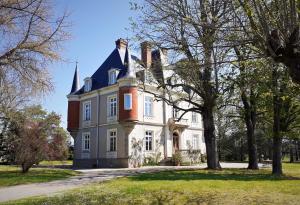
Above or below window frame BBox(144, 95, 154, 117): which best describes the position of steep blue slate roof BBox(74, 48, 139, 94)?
above

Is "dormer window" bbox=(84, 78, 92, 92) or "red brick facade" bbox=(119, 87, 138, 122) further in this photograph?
"dormer window" bbox=(84, 78, 92, 92)

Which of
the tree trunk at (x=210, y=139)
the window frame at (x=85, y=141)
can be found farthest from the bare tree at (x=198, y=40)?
the window frame at (x=85, y=141)

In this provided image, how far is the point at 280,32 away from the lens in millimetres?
8430

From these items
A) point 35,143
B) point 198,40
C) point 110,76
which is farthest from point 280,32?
point 110,76

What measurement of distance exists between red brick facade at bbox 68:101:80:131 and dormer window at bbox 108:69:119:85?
19.0ft

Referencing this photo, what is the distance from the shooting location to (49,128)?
79.4ft

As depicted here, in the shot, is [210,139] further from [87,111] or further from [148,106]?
[87,111]

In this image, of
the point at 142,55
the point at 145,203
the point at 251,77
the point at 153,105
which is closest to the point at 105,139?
the point at 153,105

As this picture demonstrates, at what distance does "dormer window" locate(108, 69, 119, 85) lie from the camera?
33247 mm

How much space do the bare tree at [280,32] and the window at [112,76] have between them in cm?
2523

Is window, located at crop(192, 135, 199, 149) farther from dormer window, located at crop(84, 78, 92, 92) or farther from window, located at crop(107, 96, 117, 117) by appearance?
dormer window, located at crop(84, 78, 92, 92)

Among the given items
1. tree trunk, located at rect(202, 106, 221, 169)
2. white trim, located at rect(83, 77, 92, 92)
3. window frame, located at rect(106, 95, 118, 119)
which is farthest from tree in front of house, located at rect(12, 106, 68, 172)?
white trim, located at rect(83, 77, 92, 92)

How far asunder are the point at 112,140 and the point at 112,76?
6055 mm

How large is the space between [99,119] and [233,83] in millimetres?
18443
